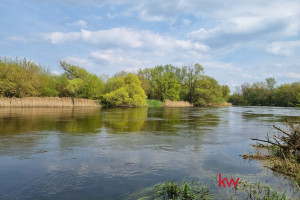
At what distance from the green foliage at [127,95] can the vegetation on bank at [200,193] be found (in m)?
50.0

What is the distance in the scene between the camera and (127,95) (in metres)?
55.5

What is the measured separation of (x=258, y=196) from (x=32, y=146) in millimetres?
9239

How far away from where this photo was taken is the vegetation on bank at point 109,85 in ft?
157

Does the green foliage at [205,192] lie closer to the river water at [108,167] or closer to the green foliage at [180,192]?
the green foliage at [180,192]


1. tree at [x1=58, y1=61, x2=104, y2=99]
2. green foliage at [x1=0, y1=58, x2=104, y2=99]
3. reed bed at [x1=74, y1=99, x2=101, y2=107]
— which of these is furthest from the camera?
tree at [x1=58, y1=61, x2=104, y2=99]

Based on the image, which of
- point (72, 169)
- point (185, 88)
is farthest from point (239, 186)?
point (185, 88)

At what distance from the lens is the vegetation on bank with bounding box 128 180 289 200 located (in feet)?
16.6

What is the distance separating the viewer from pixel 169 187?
5359mm

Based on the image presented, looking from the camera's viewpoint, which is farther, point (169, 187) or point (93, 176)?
point (93, 176)

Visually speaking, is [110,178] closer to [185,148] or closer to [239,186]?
[239,186]

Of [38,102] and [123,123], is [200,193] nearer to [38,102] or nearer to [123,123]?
[123,123]

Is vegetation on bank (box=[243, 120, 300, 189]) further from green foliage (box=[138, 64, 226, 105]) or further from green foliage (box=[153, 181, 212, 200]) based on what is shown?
green foliage (box=[138, 64, 226, 105])

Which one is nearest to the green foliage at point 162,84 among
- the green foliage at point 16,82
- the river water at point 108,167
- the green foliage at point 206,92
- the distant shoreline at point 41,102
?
the green foliage at point 206,92

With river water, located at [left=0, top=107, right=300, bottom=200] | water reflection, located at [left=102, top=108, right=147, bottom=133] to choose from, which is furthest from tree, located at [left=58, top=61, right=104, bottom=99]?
river water, located at [left=0, top=107, right=300, bottom=200]
